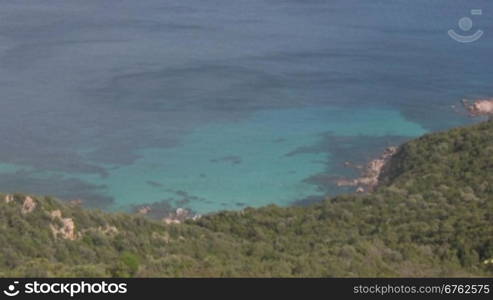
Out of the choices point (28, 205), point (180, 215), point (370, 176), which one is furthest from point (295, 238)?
point (370, 176)

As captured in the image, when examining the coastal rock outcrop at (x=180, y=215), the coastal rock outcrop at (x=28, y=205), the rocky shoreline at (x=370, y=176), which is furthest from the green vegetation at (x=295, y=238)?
the coastal rock outcrop at (x=180, y=215)

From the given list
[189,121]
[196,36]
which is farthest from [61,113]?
[196,36]

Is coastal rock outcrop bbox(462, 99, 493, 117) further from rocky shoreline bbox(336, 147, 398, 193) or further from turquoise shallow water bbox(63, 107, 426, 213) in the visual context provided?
rocky shoreline bbox(336, 147, 398, 193)

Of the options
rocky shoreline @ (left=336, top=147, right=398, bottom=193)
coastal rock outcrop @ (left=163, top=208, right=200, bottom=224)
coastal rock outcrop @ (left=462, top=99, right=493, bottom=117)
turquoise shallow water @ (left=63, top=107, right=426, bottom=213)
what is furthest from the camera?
coastal rock outcrop @ (left=462, top=99, right=493, bottom=117)

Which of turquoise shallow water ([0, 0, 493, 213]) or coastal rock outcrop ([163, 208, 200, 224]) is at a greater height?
turquoise shallow water ([0, 0, 493, 213])

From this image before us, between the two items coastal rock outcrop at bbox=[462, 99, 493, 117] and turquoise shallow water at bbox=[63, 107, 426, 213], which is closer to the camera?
turquoise shallow water at bbox=[63, 107, 426, 213]

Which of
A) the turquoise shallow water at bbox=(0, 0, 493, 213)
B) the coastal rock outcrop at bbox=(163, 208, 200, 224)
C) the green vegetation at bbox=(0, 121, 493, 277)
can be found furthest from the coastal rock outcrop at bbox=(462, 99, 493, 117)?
the coastal rock outcrop at bbox=(163, 208, 200, 224)

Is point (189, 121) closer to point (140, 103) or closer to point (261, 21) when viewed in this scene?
point (140, 103)

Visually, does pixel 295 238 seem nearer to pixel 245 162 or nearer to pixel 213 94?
pixel 245 162
